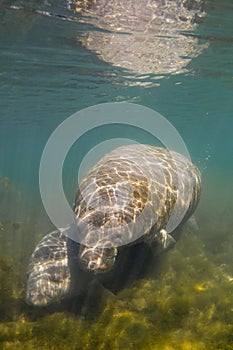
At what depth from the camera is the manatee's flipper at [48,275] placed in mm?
5938

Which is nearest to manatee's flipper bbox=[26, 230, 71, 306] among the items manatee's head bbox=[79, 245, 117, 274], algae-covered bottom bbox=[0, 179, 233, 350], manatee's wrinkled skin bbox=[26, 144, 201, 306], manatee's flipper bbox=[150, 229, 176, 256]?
manatee's wrinkled skin bbox=[26, 144, 201, 306]

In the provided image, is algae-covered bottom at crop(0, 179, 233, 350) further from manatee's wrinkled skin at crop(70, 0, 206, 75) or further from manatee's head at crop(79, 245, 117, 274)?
manatee's wrinkled skin at crop(70, 0, 206, 75)

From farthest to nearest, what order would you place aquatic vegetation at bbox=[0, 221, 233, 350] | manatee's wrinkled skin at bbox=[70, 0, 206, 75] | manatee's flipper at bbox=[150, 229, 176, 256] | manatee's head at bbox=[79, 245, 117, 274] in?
manatee's wrinkled skin at bbox=[70, 0, 206, 75], manatee's flipper at bbox=[150, 229, 176, 256], manatee's head at bbox=[79, 245, 117, 274], aquatic vegetation at bbox=[0, 221, 233, 350]

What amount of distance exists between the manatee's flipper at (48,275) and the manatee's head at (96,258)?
1.03 meters

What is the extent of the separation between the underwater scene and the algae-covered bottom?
2 centimetres

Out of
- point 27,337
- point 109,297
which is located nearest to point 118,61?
point 109,297

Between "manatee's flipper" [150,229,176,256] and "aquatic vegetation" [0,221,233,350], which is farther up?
"manatee's flipper" [150,229,176,256]

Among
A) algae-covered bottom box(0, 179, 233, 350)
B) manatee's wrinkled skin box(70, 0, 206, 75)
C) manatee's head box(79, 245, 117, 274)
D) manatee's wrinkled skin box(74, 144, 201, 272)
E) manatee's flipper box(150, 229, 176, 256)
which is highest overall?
manatee's wrinkled skin box(70, 0, 206, 75)

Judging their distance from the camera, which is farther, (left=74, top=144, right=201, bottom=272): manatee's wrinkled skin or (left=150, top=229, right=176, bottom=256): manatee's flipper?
(left=150, top=229, right=176, bottom=256): manatee's flipper

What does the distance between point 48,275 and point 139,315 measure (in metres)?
1.92

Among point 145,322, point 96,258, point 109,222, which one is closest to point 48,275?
point 96,258

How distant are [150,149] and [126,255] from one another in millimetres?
3233

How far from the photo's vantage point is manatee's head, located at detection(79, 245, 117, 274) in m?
5.41

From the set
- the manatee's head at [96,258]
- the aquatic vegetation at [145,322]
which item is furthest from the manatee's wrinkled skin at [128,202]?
the aquatic vegetation at [145,322]
